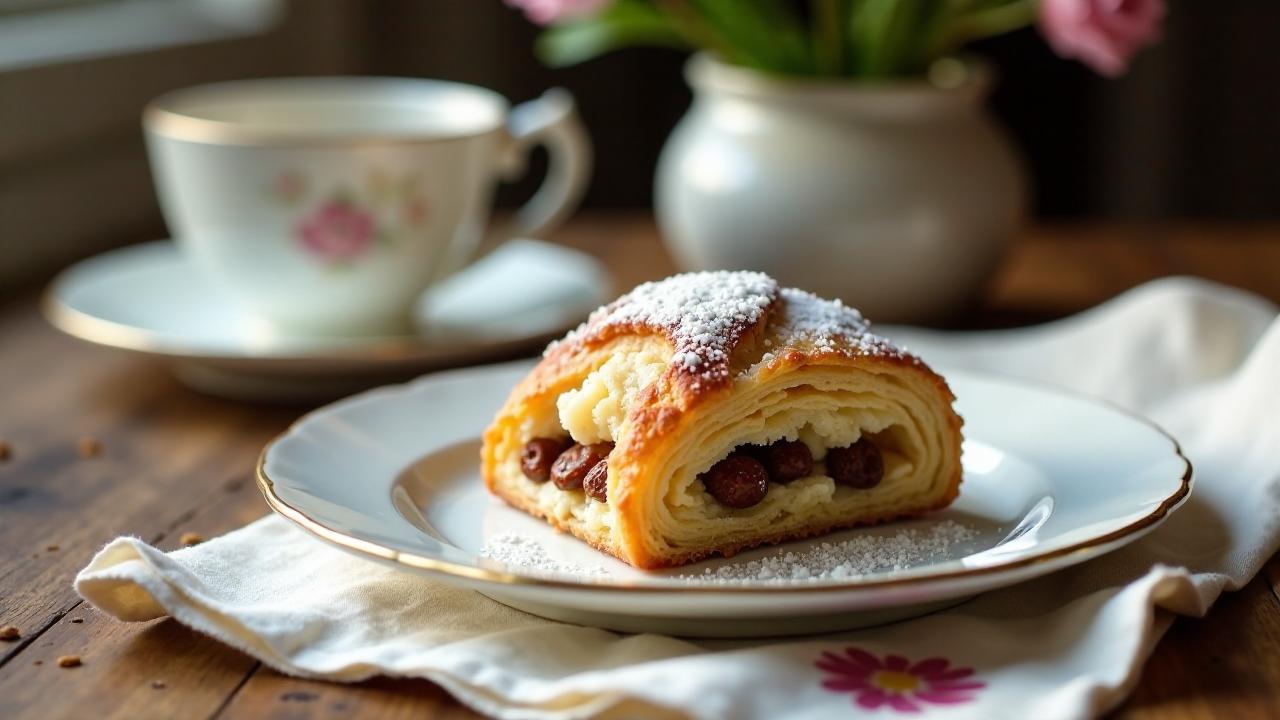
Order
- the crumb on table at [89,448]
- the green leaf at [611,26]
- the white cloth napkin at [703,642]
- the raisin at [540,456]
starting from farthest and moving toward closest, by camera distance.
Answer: the green leaf at [611,26], the crumb on table at [89,448], the raisin at [540,456], the white cloth napkin at [703,642]

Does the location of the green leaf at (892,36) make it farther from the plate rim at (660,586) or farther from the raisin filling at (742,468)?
the plate rim at (660,586)

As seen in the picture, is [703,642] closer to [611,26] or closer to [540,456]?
[540,456]

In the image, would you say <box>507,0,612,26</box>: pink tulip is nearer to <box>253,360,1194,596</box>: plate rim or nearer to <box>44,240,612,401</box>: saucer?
<box>44,240,612,401</box>: saucer

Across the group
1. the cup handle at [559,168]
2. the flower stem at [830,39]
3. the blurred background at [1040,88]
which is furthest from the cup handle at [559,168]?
the blurred background at [1040,88]

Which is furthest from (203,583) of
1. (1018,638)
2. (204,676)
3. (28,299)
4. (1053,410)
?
(28,299)

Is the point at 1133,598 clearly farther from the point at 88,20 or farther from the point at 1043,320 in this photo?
the point at 88,20

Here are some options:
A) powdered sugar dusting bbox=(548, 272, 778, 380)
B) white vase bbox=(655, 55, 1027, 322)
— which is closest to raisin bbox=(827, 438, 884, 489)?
powdered sugar dusting bbox=(548, 272, 778, 380)
